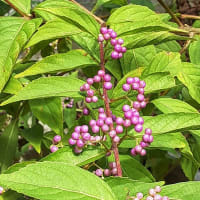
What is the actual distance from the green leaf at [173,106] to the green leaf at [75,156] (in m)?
0.32

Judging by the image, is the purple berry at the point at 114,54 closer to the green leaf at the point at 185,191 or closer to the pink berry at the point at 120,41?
the pink berry at the point at 120,41

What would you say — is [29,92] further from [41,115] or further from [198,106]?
[198,106]

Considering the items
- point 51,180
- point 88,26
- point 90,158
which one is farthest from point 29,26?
point 51,180

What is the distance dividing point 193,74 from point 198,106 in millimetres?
204

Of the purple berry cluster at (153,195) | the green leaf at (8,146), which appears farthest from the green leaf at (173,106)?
the green leaf at (8,146)

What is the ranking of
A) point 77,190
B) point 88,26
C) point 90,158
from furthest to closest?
point 88,26 < point 90,158 < point 77,190

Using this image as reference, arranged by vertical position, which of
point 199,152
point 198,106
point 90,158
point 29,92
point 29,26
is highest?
point 29,26

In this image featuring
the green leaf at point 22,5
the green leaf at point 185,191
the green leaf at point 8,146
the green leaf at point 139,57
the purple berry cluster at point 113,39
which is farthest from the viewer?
the green leaf at point 8,146

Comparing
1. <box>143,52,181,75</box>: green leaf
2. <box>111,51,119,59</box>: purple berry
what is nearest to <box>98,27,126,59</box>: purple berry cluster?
<box>111,51,119,59</box>: purple berry

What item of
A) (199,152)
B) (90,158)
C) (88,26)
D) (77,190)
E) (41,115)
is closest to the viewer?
(77,190)

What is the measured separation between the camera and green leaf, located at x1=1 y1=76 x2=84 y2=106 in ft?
2.82

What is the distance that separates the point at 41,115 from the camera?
1147 mm

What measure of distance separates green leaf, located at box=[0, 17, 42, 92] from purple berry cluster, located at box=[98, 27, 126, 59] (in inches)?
7.1

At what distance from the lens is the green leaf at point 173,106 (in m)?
1.11
